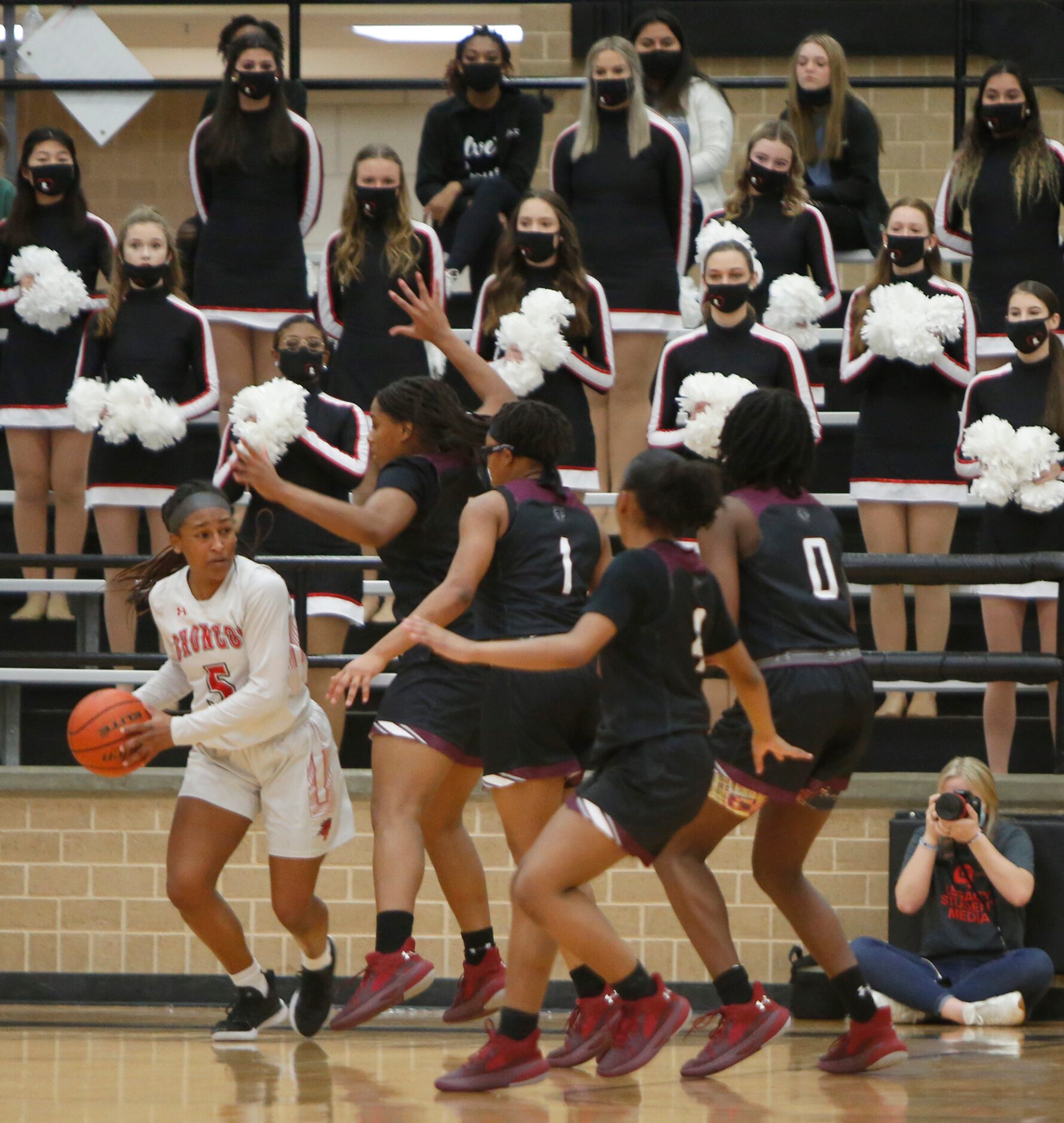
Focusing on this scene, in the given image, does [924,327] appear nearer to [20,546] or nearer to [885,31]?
[20,546]

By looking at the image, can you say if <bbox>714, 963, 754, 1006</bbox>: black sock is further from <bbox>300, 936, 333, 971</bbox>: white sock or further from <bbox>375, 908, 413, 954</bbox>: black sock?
<bbox>300, 936, 333, 971</bbox>: white sock

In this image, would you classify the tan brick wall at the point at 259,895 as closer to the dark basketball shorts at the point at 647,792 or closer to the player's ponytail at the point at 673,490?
the dark basketball shorts at the point at 647,792

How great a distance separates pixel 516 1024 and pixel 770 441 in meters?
1.71

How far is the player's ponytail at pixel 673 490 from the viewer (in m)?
4.87

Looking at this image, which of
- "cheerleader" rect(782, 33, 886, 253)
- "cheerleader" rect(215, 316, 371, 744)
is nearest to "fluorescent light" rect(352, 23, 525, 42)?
"cheerleader" rect(782, 33, 886, 253)

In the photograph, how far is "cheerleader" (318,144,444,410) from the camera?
8.30 metres

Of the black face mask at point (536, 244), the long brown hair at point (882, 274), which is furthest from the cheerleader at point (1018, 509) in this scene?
the black face mask at point (536, 244)

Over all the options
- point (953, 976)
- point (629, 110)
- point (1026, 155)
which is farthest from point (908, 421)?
point (953, 976)

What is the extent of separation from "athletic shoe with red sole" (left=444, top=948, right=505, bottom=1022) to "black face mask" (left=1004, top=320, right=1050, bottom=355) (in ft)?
11.3

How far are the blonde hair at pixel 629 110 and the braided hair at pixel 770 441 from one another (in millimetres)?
3546

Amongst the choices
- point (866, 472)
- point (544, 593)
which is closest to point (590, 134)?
point (866, 472)

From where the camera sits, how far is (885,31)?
12.0 metres

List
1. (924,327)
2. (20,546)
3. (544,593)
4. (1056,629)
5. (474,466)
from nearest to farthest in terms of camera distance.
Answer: (544,593), (474,466), (1056,629), (924,327), (20,546)

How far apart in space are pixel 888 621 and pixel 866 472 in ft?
2.16
